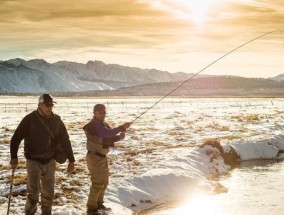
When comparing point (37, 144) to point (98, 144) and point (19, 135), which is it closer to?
point (19, 135)

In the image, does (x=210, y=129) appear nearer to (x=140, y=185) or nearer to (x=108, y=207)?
(x=140, y=185)

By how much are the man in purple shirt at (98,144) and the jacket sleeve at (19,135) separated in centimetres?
183

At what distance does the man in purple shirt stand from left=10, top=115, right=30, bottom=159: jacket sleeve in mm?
1835

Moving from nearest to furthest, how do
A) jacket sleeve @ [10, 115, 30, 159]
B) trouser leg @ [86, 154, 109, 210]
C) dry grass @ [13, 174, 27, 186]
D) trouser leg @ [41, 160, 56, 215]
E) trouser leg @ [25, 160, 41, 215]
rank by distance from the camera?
jacket sleeve @ [10, 115, 30, 159] < trouser leg @ [25, 160, 41, 215] < trouser leg @ [41, 160, 56, 215] < trouser leg @ [86, 154, 109, 210] < dry grass @ [13, 174, 27, 186]

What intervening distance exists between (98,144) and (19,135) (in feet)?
7.14

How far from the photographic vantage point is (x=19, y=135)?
27.8 ft

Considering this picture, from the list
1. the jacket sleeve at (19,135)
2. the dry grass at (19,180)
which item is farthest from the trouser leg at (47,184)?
the dry grass at (19,180)

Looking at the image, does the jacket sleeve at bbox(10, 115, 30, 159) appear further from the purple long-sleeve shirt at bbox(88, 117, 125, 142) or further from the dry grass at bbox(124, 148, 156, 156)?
the dry grass at bbox(124, 148, 156, 156)

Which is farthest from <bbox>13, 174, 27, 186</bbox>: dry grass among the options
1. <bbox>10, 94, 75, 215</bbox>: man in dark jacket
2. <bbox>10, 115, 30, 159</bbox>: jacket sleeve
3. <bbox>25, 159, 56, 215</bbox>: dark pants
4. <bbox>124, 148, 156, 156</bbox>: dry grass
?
<bbox>124, 148, 156, 156</bbox>: dry grass

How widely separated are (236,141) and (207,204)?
11.5 meters

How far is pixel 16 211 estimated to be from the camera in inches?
414

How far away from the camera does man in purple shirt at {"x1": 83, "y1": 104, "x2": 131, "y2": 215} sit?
9.87 meters

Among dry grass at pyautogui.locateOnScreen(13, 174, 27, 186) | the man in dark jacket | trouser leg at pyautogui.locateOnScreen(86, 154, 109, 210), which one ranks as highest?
the man in dark jacket

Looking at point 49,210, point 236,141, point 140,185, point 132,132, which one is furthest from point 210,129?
point 49,210
